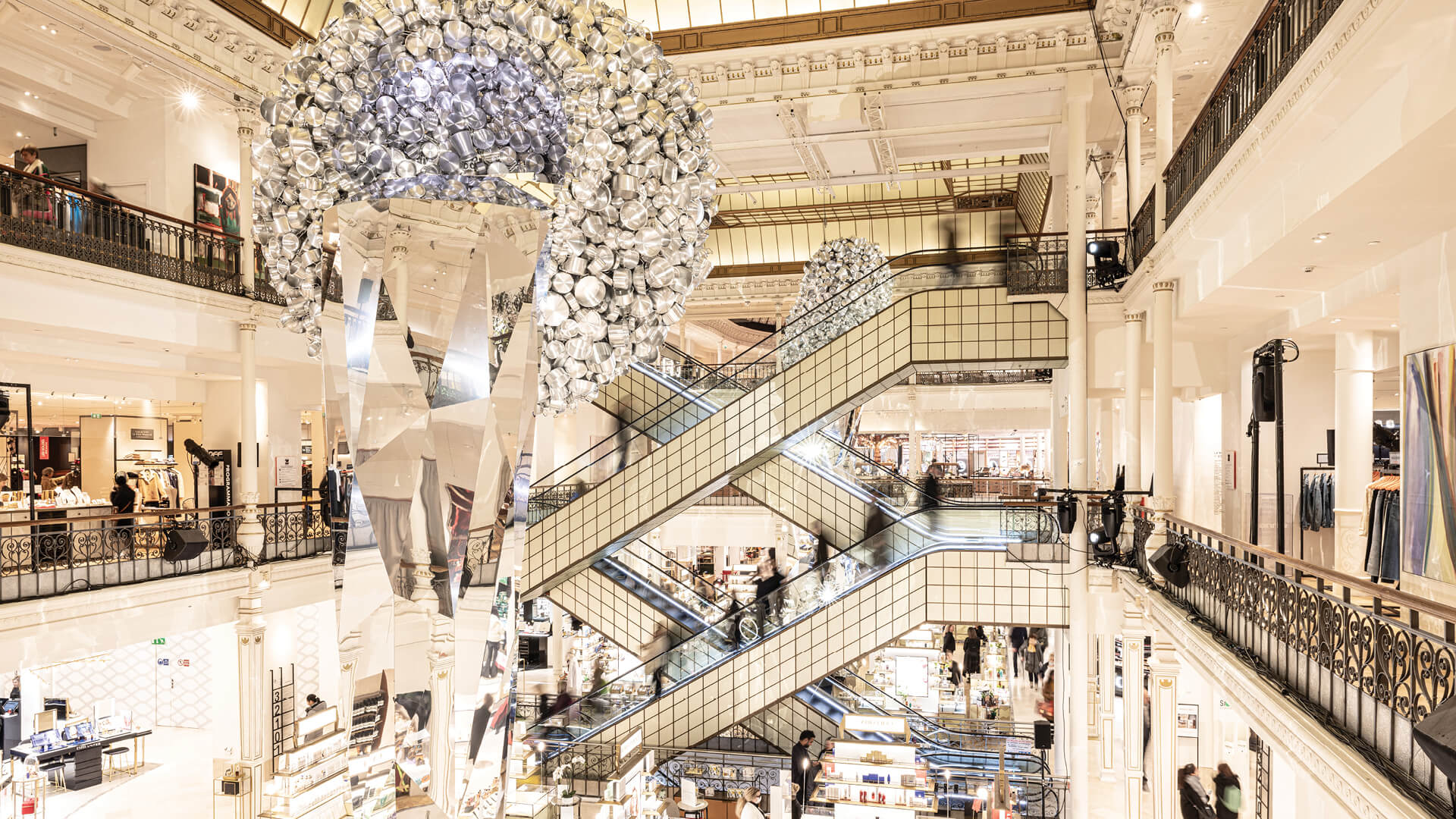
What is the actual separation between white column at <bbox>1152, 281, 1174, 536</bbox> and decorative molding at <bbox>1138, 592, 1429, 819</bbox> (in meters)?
1.51

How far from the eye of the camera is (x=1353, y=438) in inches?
329

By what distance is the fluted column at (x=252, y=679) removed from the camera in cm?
988

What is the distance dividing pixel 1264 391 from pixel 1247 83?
2043 mm

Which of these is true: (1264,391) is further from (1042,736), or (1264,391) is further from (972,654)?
(972,654)

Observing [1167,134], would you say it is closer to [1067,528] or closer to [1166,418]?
[1166,418]

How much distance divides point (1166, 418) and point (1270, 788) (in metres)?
4.21

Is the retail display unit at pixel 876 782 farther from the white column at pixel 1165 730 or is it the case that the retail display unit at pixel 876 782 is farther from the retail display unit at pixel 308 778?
the retail display unit at pixel 308 778

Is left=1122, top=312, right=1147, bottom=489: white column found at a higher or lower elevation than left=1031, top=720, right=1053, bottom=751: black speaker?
higher

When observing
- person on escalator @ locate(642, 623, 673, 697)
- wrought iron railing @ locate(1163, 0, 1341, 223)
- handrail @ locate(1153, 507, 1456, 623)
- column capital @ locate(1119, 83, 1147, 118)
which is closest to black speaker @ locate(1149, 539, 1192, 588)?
handrail @ locate(1153, 507, 1456, 623)

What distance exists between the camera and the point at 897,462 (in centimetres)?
2653

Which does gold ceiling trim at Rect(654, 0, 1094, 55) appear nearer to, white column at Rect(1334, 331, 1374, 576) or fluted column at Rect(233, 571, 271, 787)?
white column at Rect(1334, 331, 1374, 576)

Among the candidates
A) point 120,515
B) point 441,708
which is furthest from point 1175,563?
point 120,515

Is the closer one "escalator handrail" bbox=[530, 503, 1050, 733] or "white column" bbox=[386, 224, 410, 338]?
"white column" bbox=[386, 224, 410, 338]

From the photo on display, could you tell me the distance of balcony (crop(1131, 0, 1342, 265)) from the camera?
500 cm
